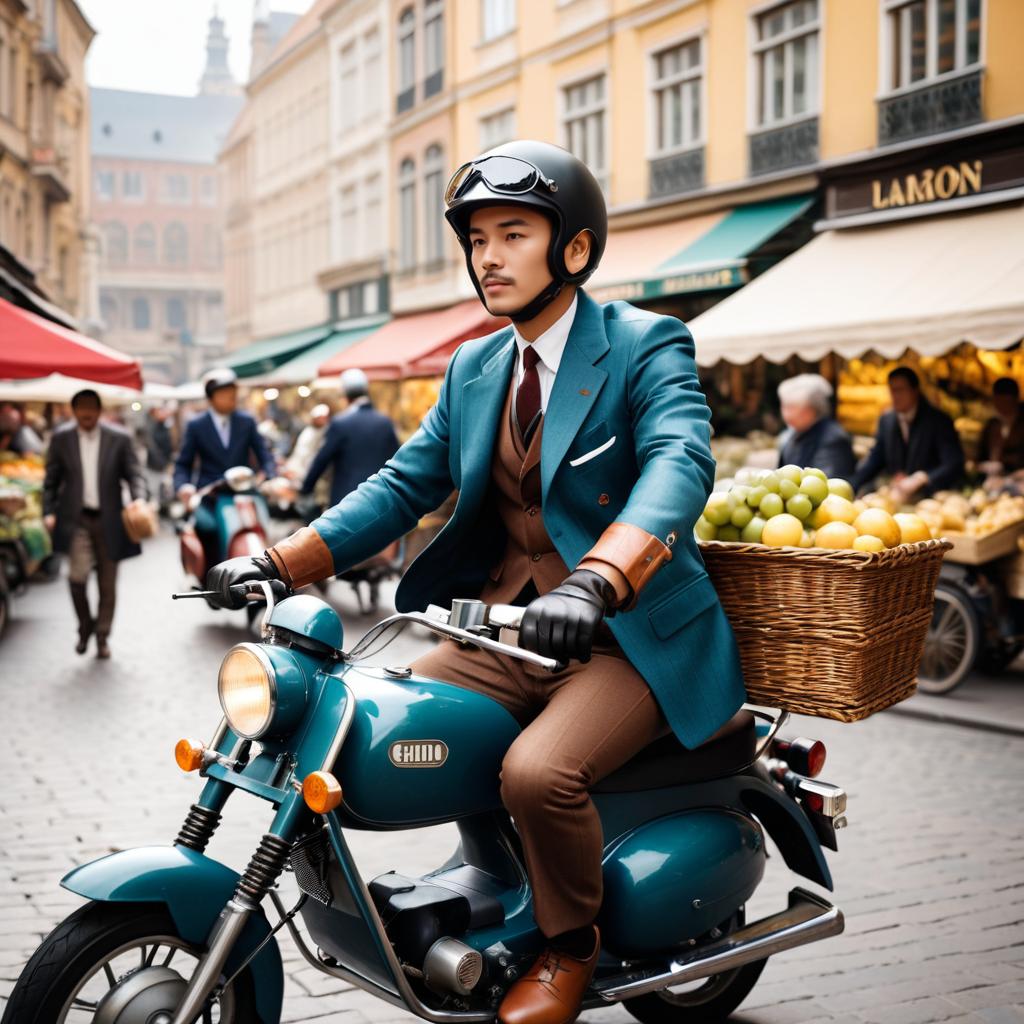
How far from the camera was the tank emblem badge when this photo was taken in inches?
110

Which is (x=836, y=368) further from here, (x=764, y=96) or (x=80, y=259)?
(x=80, y=259)

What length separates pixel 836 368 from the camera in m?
14.9

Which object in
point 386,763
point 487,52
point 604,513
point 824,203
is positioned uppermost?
point 487,52

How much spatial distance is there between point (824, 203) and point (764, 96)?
2.41 m

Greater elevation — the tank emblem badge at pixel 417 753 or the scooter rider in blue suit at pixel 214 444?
the scooter rider in blue suit at pixel 214 444

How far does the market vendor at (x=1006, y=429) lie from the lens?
10.7 meters

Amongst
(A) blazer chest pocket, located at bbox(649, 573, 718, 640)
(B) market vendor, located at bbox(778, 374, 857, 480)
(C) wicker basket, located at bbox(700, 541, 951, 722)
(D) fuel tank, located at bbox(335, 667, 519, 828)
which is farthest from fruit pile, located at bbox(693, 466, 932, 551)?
(B) market vendor, located at bbox(778, 374, 857, 480)

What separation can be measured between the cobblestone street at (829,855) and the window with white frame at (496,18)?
61.8ft

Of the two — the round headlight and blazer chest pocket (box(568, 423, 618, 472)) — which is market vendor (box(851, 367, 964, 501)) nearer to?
blazer chest pocket (box(568, 423, 618, 472))

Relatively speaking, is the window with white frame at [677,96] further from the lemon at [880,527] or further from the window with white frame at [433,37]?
the lemon at [880,527]

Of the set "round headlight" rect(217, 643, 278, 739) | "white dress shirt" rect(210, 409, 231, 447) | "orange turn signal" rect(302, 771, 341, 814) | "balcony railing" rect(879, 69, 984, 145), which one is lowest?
"orange turn signal" rect(302, 771, 341, 814)

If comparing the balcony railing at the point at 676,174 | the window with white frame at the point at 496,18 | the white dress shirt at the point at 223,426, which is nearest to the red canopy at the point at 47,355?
the white dress shirt at the point at 223,426

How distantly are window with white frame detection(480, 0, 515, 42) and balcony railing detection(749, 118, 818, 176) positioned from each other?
9066 millimetres

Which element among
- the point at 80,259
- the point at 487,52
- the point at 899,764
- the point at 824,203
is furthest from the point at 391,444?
the point at 80,259
